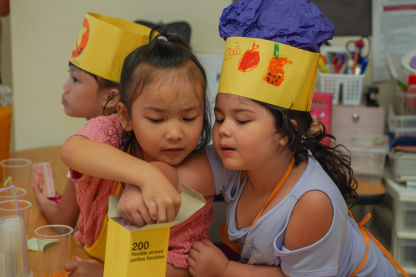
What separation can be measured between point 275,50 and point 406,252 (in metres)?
1.05

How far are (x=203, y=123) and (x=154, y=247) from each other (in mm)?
408

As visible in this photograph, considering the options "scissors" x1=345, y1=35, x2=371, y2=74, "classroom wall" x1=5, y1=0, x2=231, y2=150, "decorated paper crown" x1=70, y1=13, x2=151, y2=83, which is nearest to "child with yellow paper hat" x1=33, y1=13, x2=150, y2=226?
"decorated paper crown" x1=70, y1=13, x2=151, y2=83

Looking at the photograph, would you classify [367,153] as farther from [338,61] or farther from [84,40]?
[84,40]

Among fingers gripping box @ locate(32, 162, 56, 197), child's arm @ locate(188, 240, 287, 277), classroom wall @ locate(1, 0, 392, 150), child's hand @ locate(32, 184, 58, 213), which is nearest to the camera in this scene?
child's arm @ locate(188, 240, 287, 277)

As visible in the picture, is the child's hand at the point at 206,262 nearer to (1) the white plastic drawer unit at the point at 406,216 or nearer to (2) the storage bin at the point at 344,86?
(1) the white plastic drawer unit at the point at 406,216

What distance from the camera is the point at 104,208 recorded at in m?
1.23

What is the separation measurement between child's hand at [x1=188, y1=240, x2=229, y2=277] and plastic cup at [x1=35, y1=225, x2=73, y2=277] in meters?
0.27

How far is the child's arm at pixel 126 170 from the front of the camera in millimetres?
889

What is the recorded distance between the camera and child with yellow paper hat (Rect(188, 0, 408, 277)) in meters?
1.07

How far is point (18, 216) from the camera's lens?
3.56 ft

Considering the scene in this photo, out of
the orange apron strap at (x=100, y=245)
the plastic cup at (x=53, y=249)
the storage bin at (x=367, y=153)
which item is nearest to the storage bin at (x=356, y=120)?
the storage bin at (x=367, y=153)

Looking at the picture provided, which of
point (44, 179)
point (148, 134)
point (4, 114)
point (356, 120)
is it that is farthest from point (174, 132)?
point (356, 120)

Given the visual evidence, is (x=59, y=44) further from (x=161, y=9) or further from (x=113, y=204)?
(x=113, y=204)

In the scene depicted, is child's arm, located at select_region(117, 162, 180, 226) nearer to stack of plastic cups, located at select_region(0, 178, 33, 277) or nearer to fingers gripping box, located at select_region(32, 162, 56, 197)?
stack of plastic cups, located at select_region(0, 178, 33, 277)
